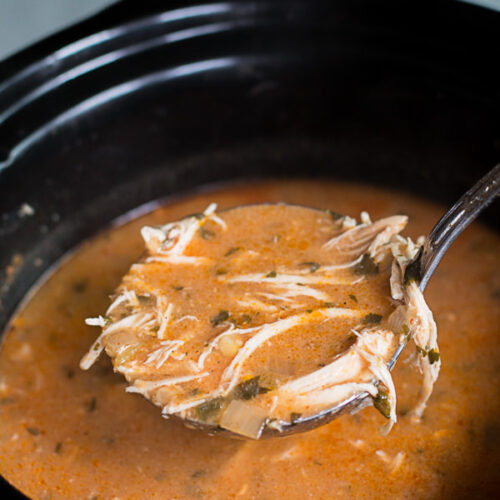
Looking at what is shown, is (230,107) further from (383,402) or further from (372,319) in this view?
(383,402)

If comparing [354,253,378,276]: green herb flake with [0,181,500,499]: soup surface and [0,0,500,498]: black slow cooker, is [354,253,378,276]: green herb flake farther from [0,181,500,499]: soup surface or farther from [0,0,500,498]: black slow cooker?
[0,0,500,498]: black slow cooker

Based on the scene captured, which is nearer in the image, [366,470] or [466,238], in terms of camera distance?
[366,470]

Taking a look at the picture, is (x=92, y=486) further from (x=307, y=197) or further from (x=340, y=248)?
(x=307, y=197)

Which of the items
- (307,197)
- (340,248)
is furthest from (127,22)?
(340,248)

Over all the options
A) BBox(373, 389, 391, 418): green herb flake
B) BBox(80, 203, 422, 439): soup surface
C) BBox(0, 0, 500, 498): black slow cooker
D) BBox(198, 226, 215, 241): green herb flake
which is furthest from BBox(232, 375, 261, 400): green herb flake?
BBox(0, 0, 500, 498): black slow cooker

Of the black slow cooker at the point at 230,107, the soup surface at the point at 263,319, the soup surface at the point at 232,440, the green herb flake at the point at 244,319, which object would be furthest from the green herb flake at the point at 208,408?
the black slow cooker at the point at 230,107
